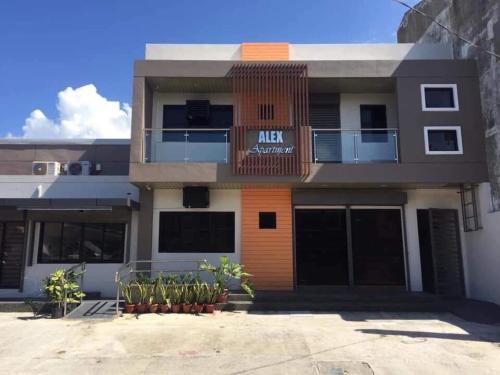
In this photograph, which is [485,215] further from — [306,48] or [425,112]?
[306,48]

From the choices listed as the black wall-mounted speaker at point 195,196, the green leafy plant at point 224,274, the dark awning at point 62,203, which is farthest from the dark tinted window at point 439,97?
the dark awning at point 62,203

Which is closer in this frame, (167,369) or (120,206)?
(167,369)

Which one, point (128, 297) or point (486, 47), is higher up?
point (486, 47)

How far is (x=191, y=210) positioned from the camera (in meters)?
13.3

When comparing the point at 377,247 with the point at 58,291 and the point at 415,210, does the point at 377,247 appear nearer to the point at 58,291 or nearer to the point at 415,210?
the point at 415,210

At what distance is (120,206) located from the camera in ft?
40.9

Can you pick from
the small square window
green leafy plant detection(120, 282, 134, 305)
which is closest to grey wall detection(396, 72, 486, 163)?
the small square window

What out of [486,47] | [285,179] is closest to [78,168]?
[285,179]

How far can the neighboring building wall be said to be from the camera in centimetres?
1162

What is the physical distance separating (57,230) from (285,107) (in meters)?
8.30

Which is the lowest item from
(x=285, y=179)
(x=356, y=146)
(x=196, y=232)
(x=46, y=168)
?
(x=196, y=232)

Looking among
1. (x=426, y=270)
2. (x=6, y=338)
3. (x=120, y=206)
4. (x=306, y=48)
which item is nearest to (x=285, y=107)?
(x=306, y=48)

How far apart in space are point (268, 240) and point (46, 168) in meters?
7.92

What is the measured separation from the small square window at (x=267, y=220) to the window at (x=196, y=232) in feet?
2.97
